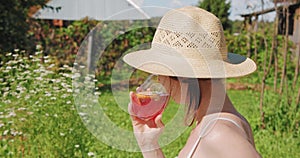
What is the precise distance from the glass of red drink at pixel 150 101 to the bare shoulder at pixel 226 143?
183 millimetres

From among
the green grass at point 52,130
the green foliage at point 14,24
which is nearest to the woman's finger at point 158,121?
the green grass at point 52,130

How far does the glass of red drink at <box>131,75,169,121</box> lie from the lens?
57.3 inches

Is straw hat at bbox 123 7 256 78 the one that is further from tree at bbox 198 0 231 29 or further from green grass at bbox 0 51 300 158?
tree at bbox 198 0 231 29

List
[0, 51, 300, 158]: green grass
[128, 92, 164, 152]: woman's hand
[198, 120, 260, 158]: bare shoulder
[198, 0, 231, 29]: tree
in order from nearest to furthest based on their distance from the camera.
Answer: [198, 120, 260, 158]: bare shoulder, [128, 92, 164, 152]: woman's hand, [0, 51, 300, 158]: green grass, [198, 0, 231, 29]: tree

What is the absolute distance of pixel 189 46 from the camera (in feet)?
4.69

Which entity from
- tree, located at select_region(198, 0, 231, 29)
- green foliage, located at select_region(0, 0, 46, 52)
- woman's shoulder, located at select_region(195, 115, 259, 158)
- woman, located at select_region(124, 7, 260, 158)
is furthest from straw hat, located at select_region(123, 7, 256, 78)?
tree, located at select_region(198, 0, 231, 29)

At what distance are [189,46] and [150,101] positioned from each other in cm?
20

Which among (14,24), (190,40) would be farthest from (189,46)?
(14,24)

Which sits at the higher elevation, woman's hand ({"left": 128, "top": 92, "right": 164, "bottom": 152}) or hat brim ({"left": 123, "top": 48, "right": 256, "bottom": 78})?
hat brim ({"left": 123, "top": 48, "right": 256, "bottom": 78})

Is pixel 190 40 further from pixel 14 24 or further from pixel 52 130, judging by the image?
pixel 14 24

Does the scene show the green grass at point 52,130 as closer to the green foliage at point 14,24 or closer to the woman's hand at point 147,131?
the woman's hand at point 147,131

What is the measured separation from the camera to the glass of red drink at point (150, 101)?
1.46 metres

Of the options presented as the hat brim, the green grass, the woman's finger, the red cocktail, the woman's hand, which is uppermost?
the hat brim

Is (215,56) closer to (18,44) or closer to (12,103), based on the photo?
(12,103)
